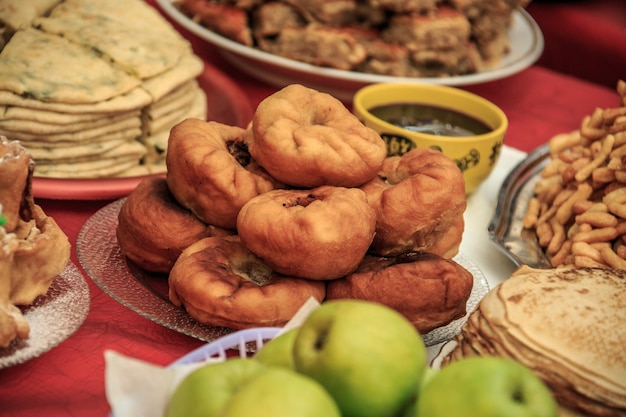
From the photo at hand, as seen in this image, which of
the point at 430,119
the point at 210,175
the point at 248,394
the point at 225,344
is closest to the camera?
the point at 248,394

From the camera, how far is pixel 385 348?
604mm

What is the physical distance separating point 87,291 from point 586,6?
120 inches

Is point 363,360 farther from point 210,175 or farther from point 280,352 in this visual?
point 210,175

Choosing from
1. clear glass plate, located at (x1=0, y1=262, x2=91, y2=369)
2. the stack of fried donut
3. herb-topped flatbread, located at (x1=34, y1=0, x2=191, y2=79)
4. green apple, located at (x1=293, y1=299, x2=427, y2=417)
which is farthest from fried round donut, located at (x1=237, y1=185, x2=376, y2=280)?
herb-topped flatbread, located at (x1=34, y1=0, x2=191, y2=79)

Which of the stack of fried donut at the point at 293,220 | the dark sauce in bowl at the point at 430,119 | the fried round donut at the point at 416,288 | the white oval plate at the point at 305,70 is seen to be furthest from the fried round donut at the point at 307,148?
the white oval plate at the point at 305,70

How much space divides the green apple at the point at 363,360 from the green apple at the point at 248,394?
1.0 inches

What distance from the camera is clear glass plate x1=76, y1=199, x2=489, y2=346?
39.4 inches

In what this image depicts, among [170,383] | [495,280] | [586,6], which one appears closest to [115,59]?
[495,280]

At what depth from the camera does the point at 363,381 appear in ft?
1.96

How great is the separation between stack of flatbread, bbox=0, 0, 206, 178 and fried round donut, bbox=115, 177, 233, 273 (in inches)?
15.3

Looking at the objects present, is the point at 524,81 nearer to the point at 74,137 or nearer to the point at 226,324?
the point at 74,137

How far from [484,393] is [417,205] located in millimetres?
503

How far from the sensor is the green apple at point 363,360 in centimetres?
60

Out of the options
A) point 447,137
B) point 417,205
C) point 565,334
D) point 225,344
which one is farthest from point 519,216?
point 225,344
